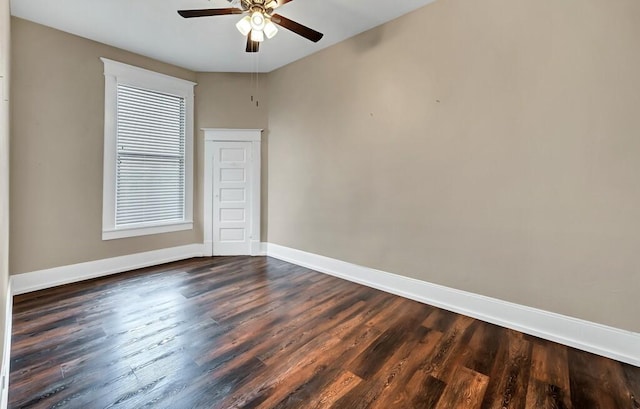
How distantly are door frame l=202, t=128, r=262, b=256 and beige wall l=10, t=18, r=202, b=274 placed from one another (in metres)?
1.26

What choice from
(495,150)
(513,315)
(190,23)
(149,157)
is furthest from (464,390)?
(149,157)

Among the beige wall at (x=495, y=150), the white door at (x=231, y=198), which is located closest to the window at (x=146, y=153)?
the white door at (x=231, y=198)

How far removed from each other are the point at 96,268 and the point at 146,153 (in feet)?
5.66

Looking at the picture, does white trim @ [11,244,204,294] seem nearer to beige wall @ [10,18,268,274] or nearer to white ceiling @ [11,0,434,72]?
beige wall @ [10,18,268,274]

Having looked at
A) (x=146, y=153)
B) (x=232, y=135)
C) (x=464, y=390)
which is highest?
(x=232, y=135)

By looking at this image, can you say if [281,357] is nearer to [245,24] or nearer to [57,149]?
[245,24]

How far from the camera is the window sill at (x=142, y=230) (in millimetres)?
3883

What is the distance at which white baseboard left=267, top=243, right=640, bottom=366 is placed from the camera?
2.12 m

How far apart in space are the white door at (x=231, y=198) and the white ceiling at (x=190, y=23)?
1.43m

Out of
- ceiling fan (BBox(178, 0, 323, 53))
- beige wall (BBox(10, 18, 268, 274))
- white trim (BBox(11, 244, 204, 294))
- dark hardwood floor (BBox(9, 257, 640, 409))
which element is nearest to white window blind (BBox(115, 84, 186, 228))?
beige wall (BBox(10, 18, 268, 274))

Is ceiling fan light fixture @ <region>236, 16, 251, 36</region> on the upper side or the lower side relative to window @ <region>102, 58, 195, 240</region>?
upper

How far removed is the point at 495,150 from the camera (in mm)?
2625

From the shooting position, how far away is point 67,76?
348 cm

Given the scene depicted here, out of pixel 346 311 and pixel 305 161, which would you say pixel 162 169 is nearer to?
pixel 305 161
